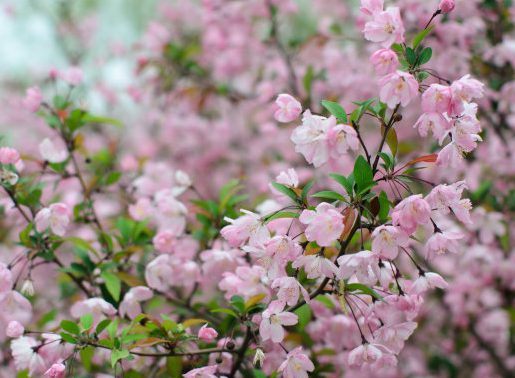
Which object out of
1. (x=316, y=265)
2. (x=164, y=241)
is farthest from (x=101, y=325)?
(x=316, y=265)

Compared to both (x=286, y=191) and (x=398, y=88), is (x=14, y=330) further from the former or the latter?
(x=398, y=88)

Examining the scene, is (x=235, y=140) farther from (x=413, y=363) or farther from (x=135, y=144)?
(x=413, y=363)

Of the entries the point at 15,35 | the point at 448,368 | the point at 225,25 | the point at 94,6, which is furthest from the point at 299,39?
the point at 15,35

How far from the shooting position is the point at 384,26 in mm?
990

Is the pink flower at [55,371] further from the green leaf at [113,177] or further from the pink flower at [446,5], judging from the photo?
the pink flower at [446,5]

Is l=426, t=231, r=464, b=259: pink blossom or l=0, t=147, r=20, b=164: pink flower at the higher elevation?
l=0, t=147, r=20, b=164: pink flower

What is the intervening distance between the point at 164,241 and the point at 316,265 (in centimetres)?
59

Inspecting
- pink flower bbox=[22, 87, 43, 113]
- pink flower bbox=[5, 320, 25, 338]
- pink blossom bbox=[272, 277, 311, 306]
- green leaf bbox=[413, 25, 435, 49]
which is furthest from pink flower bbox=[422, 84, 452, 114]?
pink flower bbox=[22, 87, 43, 113]

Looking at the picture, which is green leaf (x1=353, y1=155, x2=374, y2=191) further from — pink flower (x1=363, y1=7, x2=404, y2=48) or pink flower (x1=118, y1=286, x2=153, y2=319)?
pink flower (x1=118, y1=286, x2=153, y2=319)

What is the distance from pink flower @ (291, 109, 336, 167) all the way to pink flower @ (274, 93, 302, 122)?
0.06 metres

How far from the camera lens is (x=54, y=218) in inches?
51.0

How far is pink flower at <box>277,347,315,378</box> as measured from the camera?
1.04 m

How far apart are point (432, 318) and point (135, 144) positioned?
3.32m

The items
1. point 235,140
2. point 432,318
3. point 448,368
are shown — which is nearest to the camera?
point 448,368
